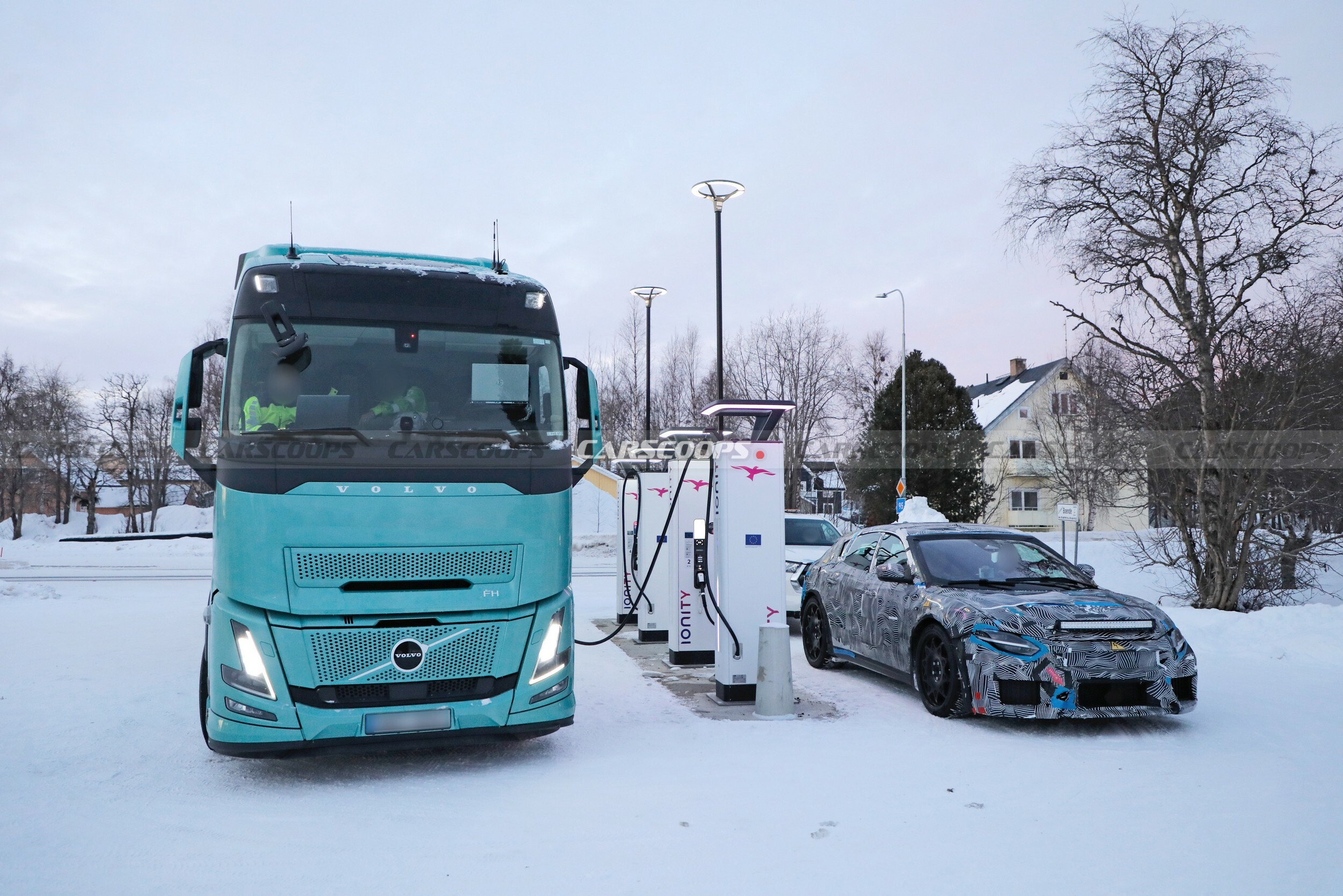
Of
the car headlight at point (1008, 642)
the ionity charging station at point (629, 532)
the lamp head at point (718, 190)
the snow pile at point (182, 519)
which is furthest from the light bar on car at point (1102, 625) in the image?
the snow pile at point (182, 519)

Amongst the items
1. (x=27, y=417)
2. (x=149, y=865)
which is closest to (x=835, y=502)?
(x=27, y=417)

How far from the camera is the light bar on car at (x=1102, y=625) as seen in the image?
7.28 m

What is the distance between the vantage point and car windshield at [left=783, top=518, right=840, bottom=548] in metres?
14.2

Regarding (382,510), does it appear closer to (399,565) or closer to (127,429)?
(399,565)

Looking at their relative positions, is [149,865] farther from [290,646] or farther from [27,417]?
[27,417]

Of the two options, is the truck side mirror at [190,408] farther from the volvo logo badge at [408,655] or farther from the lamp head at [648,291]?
the lamp head at [648,291]

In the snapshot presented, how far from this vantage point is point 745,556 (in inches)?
341

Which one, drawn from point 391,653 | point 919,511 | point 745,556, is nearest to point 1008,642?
point 745,556

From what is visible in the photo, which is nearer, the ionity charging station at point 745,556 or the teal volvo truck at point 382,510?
the teal volvo truck at point 382,510

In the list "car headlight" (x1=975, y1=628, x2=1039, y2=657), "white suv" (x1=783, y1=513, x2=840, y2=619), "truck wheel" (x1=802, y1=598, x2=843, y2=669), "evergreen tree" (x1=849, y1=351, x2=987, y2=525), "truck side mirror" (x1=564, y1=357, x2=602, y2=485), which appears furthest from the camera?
"evergreen tree" (x1=849, y1=351, x2=987, y2=525)

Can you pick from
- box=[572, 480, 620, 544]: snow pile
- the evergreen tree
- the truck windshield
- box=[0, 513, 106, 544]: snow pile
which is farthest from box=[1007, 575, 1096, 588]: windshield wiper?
box=[0, 513, 106, 544]: snow pile

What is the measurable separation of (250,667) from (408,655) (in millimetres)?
914

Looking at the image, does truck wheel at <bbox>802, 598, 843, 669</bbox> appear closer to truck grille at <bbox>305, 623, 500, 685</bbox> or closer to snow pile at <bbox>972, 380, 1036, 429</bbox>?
truck grille at <bbox>305, 623, 500, 685</bbox>

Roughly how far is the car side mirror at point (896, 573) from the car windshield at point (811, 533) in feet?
15.5
